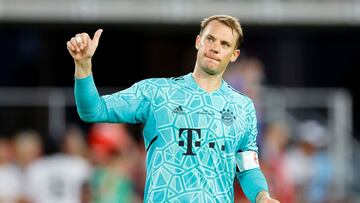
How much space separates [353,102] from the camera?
22625 mm

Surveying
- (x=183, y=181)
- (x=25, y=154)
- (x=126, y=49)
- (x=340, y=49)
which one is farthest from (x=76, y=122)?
(x=183, y=181)

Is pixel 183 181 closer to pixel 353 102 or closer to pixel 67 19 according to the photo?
pixel 67 19

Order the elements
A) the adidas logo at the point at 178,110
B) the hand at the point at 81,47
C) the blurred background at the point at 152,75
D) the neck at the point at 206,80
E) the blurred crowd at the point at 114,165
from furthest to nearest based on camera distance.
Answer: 1. the blurred background at the point at 152,75
2. the blurred crowd at the point at 114,165
3. the neck at the point at 206,80
4. the adidas logo at the point at 178,110
5. the hand at the point at 81,47

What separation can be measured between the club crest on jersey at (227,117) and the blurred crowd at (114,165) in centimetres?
505

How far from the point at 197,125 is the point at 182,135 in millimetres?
107

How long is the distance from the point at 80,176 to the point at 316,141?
3.30 meters

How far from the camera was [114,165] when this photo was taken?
548 inches

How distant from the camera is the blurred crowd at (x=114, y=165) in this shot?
13.5 metres

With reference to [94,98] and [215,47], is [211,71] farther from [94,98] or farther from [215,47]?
[94,98]

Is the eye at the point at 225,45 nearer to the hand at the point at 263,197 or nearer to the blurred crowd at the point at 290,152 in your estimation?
the hand at the point at 263,197

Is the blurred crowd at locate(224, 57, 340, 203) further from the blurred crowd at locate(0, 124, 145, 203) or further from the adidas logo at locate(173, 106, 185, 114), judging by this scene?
the adidas logo at locate(173, 106, 185, 114)

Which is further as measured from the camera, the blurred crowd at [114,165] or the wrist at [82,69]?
the blurred crowd at [114,165]

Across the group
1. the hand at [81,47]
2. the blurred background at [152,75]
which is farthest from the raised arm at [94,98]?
the blurred background at [152,75]

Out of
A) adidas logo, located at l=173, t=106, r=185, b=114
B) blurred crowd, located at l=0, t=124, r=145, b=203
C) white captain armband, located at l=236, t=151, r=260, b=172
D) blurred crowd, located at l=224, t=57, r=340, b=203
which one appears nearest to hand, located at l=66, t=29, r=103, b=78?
adidas logo, located at l=173, t=106, r=185, b=114
